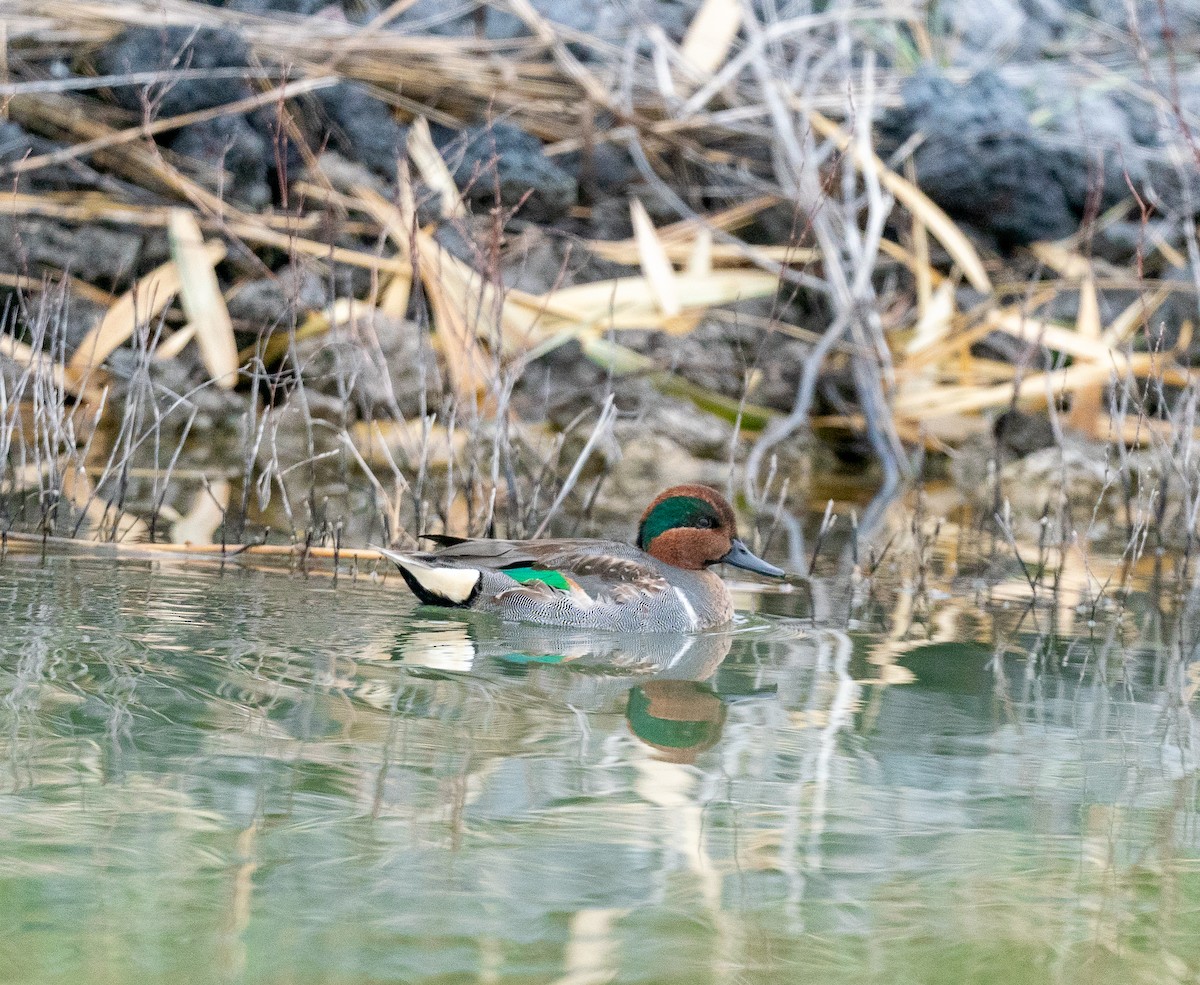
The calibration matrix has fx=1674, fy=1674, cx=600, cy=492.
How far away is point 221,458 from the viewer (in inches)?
333

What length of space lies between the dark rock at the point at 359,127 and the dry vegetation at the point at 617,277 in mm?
159

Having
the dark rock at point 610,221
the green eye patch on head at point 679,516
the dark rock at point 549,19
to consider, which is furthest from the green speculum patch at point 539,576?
the dark rock at point 549,19

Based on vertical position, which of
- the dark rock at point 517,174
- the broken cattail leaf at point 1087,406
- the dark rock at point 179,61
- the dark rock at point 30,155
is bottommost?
the broken cattail leaf at point 1087,406

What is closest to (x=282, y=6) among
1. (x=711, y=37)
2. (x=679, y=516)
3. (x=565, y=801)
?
(x=711, y=37)

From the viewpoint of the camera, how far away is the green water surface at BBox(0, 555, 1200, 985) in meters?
2.70

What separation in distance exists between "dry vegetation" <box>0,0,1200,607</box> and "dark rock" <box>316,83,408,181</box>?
→ 159 millimetres

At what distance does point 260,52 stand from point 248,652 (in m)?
6.18

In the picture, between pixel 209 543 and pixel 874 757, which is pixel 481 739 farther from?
pixel 209 543

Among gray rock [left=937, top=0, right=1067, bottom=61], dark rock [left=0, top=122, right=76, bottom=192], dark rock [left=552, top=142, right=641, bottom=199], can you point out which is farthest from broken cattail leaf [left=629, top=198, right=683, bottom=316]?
gray rock [left=937, top=0, right=1067, bottom=61]

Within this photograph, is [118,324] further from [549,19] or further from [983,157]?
[983,157]

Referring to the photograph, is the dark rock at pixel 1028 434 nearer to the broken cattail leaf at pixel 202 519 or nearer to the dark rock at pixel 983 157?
the dark rock at pixel 983 157

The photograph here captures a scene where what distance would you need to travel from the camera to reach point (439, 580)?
5.21m

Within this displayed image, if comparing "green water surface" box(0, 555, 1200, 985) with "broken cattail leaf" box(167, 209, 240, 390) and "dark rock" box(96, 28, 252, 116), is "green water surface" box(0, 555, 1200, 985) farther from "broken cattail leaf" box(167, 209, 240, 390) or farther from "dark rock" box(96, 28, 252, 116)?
"dark rock" box(96, 28, 252, 116)

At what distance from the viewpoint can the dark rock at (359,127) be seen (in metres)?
9.80
